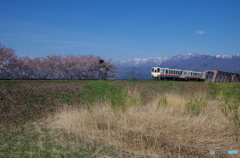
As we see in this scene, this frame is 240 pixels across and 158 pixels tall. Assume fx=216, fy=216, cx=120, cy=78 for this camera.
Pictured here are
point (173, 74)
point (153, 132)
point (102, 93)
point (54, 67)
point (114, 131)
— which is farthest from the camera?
point (173, 74)

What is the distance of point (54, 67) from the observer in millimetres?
21125

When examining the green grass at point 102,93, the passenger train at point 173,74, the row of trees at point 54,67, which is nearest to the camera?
the green grass at point 102,93

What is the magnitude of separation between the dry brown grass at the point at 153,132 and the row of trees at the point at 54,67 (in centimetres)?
1285

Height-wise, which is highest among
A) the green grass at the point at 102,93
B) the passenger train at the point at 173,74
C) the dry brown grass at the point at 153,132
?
the passenger train at the point at 173,74

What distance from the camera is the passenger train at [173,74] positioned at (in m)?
27.0

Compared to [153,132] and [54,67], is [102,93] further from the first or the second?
[54,67]

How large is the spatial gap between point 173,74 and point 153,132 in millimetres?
24351

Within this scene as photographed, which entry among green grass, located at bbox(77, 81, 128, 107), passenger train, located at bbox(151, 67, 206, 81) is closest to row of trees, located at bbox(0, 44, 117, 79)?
passenger train, located at bbox(151, 67, 206, 81)

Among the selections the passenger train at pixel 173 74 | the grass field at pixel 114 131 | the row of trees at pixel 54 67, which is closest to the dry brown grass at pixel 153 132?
the grass field at pixel 114 131

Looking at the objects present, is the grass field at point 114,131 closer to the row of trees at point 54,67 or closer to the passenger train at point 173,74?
the row of trees at point 54,67

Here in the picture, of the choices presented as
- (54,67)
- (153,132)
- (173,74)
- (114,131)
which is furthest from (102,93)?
(173,74)

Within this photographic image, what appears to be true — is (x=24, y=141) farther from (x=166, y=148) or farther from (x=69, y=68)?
(x=69, y=68)

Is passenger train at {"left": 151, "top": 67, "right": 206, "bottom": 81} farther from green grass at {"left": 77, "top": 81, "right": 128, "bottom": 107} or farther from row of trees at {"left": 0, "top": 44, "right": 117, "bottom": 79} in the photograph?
green grass at {"left": 77, "top": 81, "right": 128, "bottom": 107}

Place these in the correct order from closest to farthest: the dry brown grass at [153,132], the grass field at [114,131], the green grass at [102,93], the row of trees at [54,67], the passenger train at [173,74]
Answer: the grass field at [114,131] < the dry brown grass at [153,132] < the green grass at [102,93] < the row of trees at [54,67] < the passenger train at [173,74]
